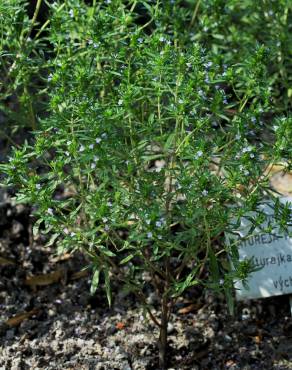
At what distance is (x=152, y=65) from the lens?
8.25 feet

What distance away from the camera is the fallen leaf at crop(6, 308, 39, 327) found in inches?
Result: 124

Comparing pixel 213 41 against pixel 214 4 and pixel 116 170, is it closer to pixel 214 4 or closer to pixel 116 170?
pixel 214 4

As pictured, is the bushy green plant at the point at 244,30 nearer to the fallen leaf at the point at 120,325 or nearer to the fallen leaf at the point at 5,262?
the fallen leaf at the point at 120,325

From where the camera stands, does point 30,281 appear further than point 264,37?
No

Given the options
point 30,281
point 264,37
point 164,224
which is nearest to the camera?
point 164,224

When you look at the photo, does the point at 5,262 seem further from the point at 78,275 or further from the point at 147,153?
the point at 147,153

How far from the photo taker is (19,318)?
317 cm

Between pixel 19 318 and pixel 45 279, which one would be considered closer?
pixel 19 318

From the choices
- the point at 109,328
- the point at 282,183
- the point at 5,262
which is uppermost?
the point at 282,183

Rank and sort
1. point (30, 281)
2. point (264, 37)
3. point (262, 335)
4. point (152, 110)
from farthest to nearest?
point (264, 37) < point (30, 281) < point (262, 335) < point (152, 110)

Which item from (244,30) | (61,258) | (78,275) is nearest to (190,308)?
(78,275)

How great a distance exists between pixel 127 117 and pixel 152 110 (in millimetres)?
306

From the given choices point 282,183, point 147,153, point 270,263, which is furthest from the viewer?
point 282,183

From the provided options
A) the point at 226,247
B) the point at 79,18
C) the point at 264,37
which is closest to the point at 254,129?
the point at 226,247
